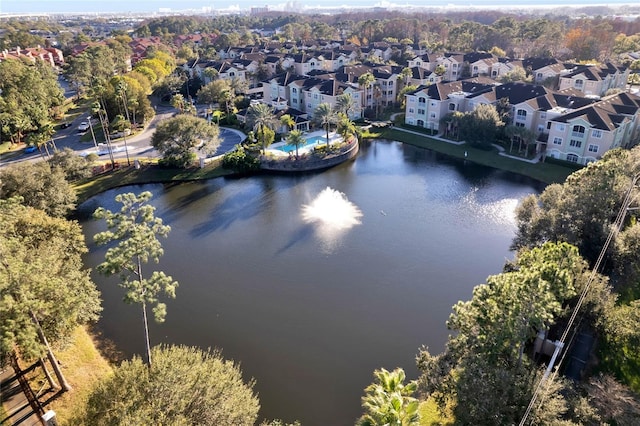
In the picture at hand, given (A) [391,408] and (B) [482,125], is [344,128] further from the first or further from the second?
(A) [391,408]

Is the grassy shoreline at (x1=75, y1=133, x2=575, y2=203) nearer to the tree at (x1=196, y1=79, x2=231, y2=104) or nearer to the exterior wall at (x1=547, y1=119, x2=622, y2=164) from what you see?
the exterior wall at (x1=547, y1=119, x2=622, y2=164)

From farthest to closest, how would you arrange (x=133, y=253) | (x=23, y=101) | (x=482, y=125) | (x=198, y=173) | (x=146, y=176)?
(x=23, y=101) → (x=482, y=125) → (x=198, y=173) → (x=146, y=176) → (x=133, y=253)

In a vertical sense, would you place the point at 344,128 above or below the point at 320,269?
above

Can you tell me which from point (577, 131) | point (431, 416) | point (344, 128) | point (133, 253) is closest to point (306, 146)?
point (344, 128)

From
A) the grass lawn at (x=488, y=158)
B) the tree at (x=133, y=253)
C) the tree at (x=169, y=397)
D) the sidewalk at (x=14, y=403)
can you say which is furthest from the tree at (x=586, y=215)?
the sidewalk at (x=14, y=403)

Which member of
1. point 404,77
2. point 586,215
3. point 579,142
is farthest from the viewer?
point 404,77

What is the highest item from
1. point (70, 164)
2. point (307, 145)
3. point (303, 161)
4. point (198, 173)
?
point (70, 164)
